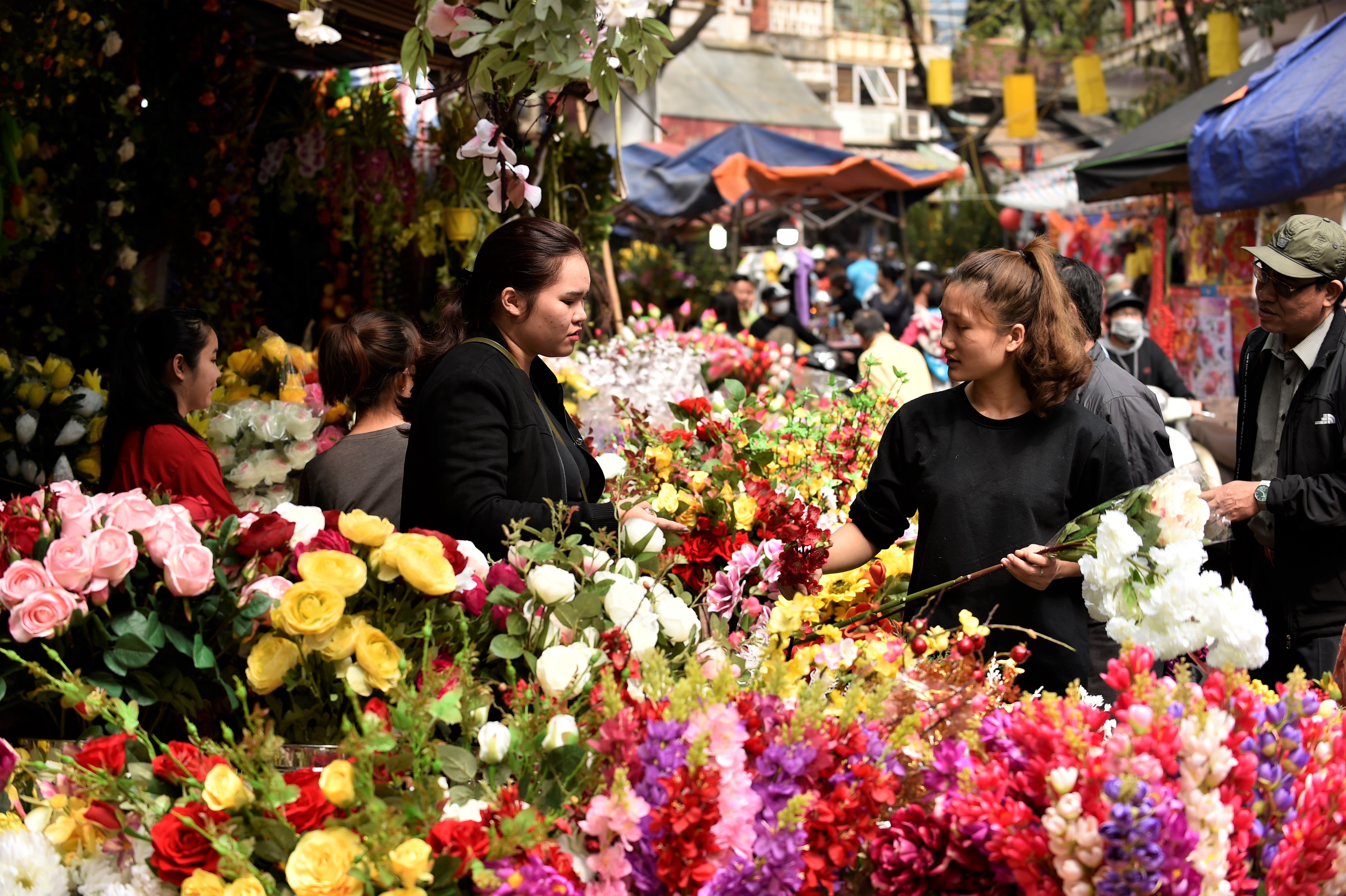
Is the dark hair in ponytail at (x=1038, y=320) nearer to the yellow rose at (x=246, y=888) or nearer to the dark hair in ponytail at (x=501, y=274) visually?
the dark hair in ponytail at (x=501, y=274)

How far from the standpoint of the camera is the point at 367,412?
3.08m

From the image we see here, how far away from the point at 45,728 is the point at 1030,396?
5.63 ft

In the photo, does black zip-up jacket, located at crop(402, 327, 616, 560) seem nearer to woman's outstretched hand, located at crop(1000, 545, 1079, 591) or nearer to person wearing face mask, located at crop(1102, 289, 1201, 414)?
woman's outstretched hand, located at crop(1000, 545, 1079, 591)

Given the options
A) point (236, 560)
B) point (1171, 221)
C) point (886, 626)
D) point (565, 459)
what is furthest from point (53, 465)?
point (1171, 221)

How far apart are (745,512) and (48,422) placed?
239cm

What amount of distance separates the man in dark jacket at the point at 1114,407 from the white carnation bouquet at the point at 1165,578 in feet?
3.23

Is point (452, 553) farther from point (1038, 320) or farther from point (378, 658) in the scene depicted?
point (1038, 320)

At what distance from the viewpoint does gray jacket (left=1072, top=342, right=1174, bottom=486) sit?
283cm

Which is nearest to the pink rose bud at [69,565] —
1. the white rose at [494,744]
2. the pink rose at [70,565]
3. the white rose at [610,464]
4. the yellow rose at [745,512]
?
the pink rose at [70,565]

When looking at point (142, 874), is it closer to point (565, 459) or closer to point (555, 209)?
point (565, 459)

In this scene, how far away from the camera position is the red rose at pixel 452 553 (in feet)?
5.06

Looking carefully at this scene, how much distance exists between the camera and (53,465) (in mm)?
3572

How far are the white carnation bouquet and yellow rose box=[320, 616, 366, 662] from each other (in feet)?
3.13

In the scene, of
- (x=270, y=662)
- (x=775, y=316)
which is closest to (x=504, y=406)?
(x=270, y=662)
